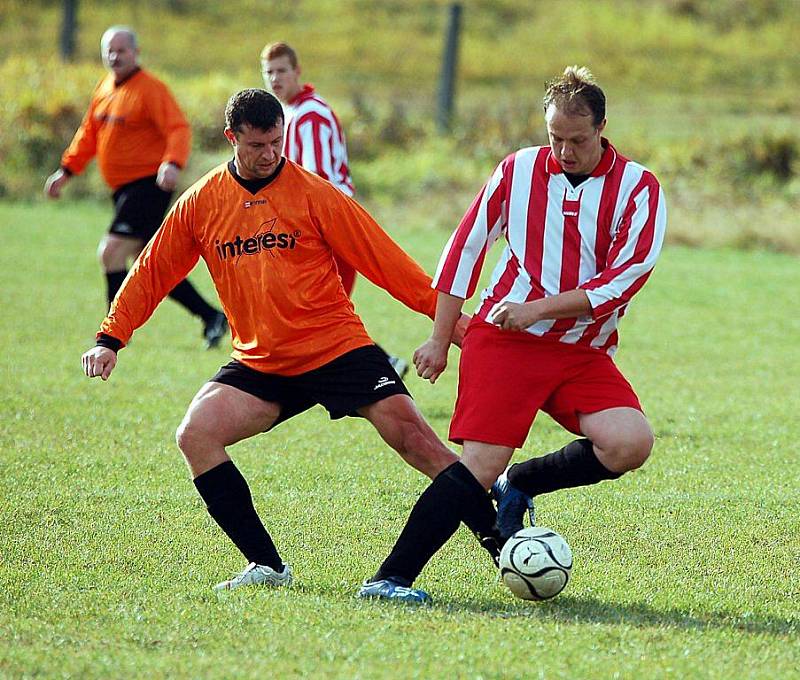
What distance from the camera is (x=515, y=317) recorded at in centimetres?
457

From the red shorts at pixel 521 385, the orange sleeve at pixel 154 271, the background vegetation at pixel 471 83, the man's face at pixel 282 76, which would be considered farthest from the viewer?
the background vegetation at pixel 471 83

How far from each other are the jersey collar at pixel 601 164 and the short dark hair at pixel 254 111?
102 cm

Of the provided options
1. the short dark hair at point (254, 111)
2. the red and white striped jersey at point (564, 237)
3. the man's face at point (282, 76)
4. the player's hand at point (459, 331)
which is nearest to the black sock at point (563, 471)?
the red and white striped jersey at point (564, 237)

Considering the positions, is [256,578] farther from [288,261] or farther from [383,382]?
[288,261]

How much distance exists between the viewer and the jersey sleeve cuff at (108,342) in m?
5.06

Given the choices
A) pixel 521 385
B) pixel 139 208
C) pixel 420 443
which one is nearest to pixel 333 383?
pixel 420 443

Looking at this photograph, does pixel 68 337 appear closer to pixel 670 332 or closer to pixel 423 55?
pixel 670 332

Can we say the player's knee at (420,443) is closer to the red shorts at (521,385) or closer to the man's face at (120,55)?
the red shorts at (521,385)

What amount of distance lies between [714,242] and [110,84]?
412 inches

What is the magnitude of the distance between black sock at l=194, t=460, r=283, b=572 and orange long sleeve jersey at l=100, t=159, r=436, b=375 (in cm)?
45

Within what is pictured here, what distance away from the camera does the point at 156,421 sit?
7891 millimetres

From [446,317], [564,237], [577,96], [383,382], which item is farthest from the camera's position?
[383,382]

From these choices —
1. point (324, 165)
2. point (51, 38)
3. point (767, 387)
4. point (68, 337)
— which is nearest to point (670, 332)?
point (767, 387)

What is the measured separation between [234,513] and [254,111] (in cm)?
150
